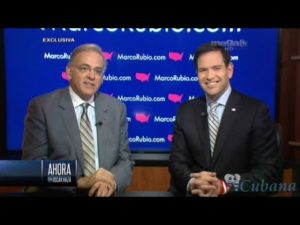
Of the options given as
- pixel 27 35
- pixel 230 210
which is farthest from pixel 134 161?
pixel 27 35

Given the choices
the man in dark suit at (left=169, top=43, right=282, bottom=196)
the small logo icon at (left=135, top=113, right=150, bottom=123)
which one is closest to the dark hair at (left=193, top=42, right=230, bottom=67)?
the man in dark suit at (left=169, top=43, right=282, bottom=196)

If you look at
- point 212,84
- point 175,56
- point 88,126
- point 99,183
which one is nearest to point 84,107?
point 88,126

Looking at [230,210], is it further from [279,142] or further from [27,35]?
[27,35]

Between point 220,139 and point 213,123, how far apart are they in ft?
0.35

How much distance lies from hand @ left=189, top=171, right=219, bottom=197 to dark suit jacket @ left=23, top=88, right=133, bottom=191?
0.40 meters

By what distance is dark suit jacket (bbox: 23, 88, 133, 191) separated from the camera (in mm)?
2459

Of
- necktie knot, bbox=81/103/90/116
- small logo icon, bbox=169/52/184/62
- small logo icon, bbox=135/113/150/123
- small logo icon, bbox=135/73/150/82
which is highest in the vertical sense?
small logo icon, bbox=169/52/184/62

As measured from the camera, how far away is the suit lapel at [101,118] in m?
2.49

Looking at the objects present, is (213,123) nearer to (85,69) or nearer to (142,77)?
(142,77)

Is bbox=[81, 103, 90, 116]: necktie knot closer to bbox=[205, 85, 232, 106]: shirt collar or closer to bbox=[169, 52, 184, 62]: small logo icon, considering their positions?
bbox=[169, 52, 184, 62]: small logo icon

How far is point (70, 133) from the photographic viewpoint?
247cm

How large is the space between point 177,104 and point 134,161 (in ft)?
1.47

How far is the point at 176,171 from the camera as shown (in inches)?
98.3
